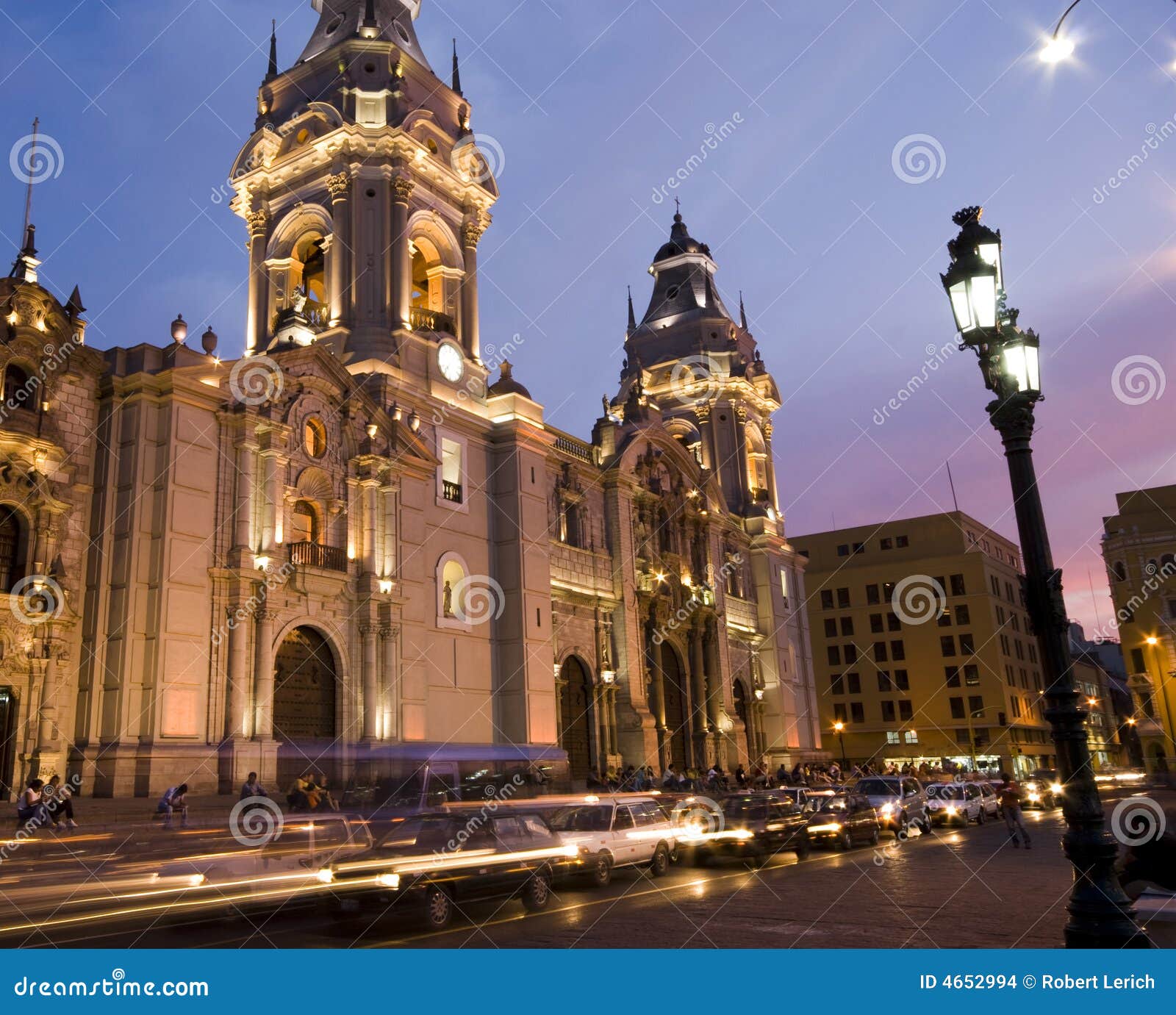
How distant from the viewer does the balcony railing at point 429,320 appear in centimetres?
3909

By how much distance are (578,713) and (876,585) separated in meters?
50.8

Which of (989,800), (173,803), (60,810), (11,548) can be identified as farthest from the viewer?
(989,800)

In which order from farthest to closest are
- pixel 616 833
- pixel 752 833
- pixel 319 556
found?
1. pixel 319 556
2. pixel 752 833
3. pixel 616 833

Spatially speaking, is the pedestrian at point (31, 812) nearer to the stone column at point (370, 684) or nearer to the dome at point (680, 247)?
the stone column at point (370, 684)

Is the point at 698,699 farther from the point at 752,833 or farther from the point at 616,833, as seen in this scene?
the point at 616,833

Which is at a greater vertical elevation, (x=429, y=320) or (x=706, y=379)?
(x=706, y=379)

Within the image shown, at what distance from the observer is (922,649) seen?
271 feet

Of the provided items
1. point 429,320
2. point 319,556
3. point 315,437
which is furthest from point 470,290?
point 319,556

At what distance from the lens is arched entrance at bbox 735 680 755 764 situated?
54938 mm

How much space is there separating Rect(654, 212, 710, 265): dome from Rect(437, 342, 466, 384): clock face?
31.6 metres

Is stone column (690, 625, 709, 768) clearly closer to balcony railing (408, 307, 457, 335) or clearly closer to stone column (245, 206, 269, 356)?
balcony railing (408, 307, 457, 335)

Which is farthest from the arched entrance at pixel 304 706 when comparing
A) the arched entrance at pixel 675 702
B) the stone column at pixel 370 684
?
the arched entrance at pixel 675 702

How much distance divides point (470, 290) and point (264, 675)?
2031 cm

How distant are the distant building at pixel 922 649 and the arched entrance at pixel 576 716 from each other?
44.7m
